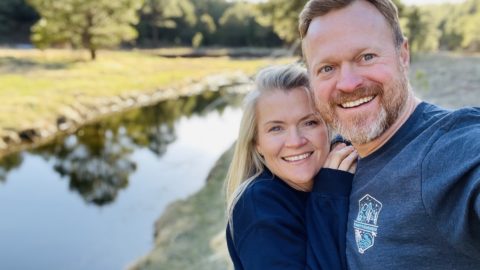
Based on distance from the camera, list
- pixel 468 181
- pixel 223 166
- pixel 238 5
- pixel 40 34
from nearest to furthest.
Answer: pixel 468 181 < pixel 223 166 < pixel 40 34 < pixel 238 5

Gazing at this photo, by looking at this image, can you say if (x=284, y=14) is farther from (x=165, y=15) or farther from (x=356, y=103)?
(x=165, y=15)

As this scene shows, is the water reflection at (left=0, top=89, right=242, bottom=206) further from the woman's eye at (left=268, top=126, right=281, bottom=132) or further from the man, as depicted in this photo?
the man

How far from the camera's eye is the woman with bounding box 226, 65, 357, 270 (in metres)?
1.99

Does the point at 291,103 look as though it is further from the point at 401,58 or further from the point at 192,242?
the point at 192,242

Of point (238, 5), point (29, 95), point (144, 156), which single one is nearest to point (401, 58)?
point (144, 156)

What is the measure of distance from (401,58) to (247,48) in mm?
68756

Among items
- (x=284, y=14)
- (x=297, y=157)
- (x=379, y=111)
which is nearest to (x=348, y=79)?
(x=379, y=111)

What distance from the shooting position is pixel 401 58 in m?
2.00

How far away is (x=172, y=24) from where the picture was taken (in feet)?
208

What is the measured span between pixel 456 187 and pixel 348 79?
2.24 ft

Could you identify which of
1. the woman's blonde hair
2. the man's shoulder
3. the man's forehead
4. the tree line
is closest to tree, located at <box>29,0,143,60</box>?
the tree line

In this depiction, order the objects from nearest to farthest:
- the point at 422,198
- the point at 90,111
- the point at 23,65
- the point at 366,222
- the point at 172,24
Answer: the point at 422,198
the point at 366,222
the point at 90,111
the point at 23,65
the point at 172,24

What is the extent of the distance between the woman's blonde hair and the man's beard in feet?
1.28

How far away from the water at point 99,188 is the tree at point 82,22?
19772 millimetres
